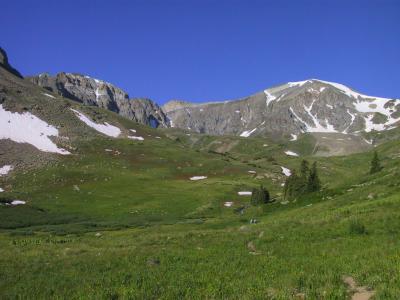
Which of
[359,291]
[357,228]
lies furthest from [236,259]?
[359,291]

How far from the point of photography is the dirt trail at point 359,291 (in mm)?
15914

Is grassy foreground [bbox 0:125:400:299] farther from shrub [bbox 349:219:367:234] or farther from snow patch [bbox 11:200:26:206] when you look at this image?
snow patch [bbox 11:200:26:206]

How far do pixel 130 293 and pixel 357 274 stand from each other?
906 cm

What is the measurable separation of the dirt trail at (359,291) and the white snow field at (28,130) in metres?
142

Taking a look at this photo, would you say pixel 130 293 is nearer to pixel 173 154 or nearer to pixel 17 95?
pixel 173 154

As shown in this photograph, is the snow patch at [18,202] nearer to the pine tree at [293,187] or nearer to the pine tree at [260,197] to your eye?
the pine tree at [260,197]

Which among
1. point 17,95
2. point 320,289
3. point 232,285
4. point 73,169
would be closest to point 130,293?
point 232,285

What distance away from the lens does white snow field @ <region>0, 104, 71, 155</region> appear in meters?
150

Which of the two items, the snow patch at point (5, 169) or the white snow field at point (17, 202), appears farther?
the snow patch at point (5, 169)

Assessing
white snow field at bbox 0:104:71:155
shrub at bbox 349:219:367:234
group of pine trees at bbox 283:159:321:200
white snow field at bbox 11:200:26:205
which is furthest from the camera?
white snow field at bbox 0:104:71:155

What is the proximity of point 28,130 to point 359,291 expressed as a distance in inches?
6115

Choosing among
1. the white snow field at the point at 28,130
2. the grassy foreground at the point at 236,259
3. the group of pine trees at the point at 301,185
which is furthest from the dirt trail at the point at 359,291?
the white snow field at the point at 28,130

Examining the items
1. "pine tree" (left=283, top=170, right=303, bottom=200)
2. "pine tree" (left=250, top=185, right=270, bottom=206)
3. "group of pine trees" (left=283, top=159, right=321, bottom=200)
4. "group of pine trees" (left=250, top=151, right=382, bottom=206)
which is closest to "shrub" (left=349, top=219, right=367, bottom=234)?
"group of pine trees" (left=250, top=151, right=382, bottom=206)

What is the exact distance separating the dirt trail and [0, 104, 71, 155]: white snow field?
142m
